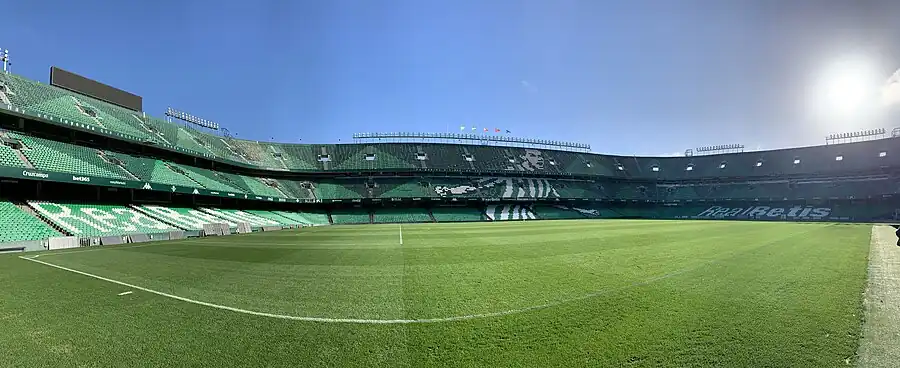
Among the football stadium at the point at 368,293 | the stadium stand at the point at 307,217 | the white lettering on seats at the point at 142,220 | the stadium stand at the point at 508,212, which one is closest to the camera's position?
the football stadium at the point at 368,293

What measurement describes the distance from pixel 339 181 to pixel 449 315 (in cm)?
5907

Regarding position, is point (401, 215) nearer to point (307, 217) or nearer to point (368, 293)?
point (307, 217)

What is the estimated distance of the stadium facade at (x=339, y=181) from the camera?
1111 inches

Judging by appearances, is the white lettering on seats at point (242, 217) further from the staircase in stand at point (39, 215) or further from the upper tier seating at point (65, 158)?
the staircase in stand at point (39, 215)

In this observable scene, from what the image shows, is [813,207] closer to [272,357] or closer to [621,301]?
[621,301]

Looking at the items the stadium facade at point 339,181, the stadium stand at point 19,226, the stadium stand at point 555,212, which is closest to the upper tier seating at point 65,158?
the stadium facade at point 339,181

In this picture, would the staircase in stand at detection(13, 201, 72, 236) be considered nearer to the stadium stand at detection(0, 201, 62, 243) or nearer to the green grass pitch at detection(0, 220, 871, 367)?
the stadium stand at detection(0, 201, 62, 243)

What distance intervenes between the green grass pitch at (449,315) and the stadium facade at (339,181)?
20788mm

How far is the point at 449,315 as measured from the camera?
612 centimetres

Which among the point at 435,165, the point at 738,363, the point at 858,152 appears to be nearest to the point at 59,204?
the point at 738,363

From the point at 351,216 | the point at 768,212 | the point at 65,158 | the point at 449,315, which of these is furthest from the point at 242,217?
the point at 768,212

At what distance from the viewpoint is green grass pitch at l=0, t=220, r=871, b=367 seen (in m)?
4.43

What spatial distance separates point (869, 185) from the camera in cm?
5612

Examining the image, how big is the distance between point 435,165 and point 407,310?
200 feet
